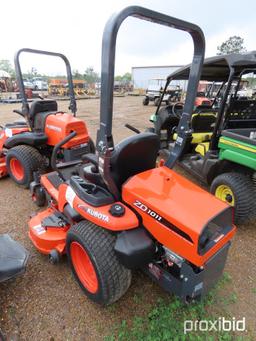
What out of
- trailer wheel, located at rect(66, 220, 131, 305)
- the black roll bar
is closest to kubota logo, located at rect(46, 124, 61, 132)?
trailer wheel, located at rect(66, 220, 131, 305)

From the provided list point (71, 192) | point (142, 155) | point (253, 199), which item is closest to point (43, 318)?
point (71, 192)

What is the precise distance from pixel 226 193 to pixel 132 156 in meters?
1.82

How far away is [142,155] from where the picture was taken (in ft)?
5.80

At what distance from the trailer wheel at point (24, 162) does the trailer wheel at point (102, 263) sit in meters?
1.91

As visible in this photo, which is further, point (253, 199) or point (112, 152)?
point (253, 199)

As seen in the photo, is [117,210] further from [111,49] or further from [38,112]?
[38,112]

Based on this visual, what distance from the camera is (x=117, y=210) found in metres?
1.57

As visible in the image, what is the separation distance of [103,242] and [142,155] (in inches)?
27.1

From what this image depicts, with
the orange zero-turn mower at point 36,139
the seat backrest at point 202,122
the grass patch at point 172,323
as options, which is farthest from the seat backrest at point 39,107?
the grass patch at point 172,323

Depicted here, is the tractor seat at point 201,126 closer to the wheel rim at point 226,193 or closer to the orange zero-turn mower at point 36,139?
the wheel rim at point 226,193

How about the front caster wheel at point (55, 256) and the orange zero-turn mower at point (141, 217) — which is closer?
the orange zero-turn mower at point (141, 217)

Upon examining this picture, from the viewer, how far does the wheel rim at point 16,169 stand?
11.9 ft

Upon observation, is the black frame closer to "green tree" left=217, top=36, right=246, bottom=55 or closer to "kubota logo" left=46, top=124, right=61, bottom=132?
"kubota logo" left=46, top=124, right=61, bottom=132

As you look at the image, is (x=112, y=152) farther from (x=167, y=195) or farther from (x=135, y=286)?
(x=135, y=286)
